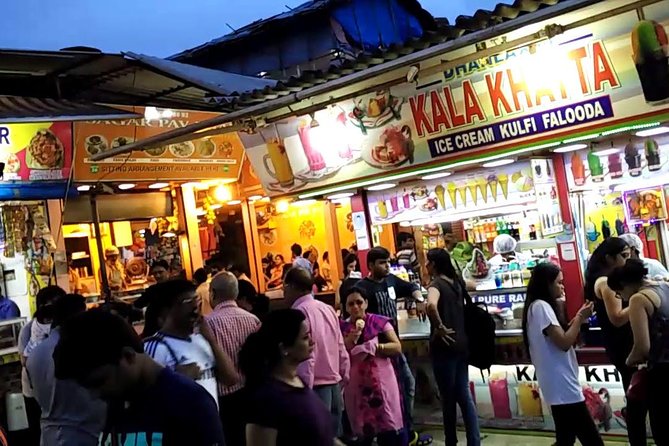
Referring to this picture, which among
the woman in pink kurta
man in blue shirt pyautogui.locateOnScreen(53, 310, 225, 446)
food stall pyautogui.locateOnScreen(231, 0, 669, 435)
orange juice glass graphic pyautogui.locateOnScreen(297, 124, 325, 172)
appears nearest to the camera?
man in blue shirt pyautogui.locateOnScreen(53, 310, 225, 446)

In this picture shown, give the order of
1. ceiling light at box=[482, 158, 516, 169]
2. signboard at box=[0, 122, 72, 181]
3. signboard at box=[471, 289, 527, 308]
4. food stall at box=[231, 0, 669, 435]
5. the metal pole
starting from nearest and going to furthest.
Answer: food stall at box=[231, 0, 669, 435] → ceiling light at box=[482, 158, 516, 169] → signboard at box=[471, 289, 527, 308] → signboard at box=[0, 122, 72, 181] → the metal pole

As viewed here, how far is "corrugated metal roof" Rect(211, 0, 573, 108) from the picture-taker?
502cm

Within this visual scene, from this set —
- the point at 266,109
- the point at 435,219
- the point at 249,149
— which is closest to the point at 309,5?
the point at 249,149

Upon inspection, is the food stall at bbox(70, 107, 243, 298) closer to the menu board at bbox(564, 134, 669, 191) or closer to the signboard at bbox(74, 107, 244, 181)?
the signboard at bbox(74, 107, 244, 181)

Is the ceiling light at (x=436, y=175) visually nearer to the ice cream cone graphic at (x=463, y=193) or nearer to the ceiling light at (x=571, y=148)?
the ice cream cone graphic at (x=463, y=193)

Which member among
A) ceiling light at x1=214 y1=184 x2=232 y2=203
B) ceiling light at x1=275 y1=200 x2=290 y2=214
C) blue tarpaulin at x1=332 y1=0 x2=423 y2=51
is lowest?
ceiling light at x1=275 y1=200 x2=290 y2=214

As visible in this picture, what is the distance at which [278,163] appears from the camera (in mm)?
8164

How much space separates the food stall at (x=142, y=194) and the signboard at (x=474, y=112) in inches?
138

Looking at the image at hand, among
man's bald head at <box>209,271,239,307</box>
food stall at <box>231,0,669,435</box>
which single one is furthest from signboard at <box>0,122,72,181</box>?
man's bald head at <box>209,271,239,307</box>

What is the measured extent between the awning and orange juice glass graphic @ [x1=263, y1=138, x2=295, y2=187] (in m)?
1.90

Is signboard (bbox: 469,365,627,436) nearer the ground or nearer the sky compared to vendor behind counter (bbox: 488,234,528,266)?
nearer the ground

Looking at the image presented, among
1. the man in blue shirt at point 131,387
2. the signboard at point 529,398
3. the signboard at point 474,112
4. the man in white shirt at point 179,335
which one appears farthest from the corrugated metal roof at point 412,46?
the man in blue shirt at point 131,387

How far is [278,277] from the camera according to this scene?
15.2 meters

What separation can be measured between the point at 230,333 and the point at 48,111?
2.79 m
